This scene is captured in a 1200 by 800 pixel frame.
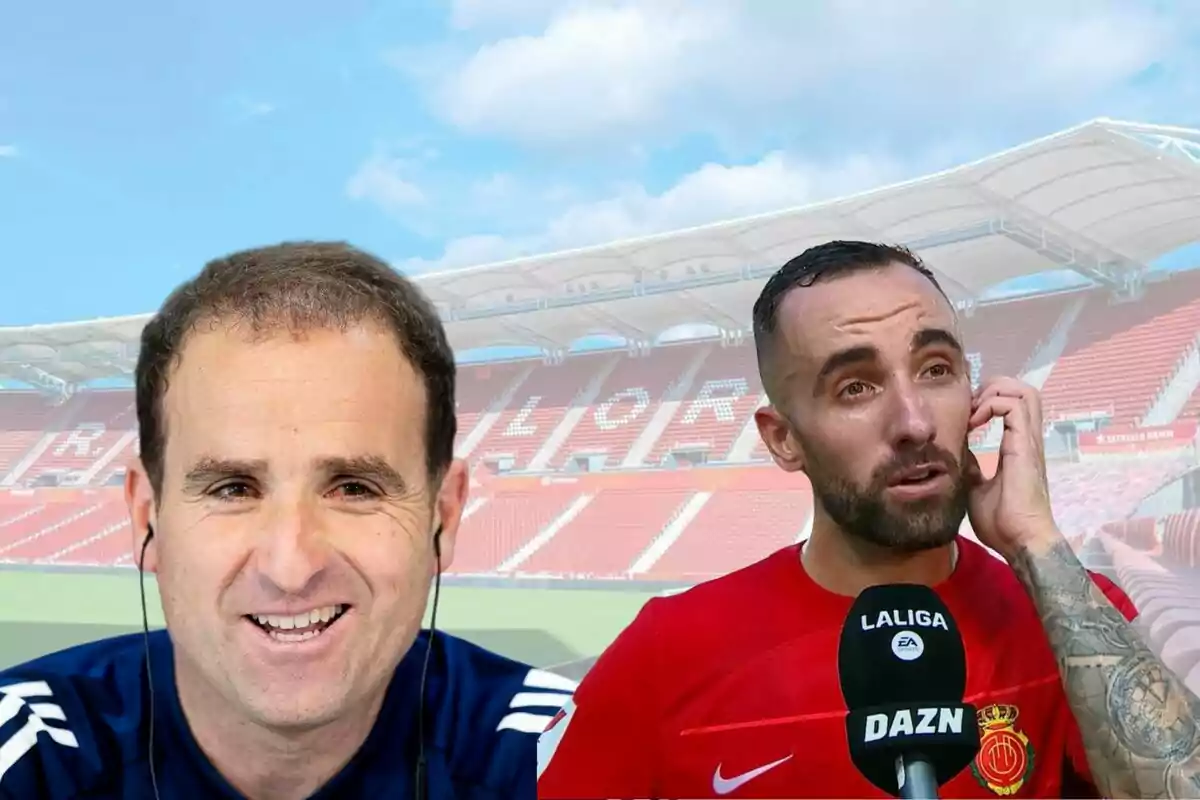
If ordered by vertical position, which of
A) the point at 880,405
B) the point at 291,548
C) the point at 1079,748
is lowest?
the point at 1079,748

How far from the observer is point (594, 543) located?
8367 mm

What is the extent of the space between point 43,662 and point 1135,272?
7226 mm

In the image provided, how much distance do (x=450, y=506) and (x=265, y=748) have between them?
1.17 feet

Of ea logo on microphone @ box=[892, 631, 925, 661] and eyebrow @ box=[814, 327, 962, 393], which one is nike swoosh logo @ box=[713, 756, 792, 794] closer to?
ea logo on microphone @ box=[892, 631, 925, 661]

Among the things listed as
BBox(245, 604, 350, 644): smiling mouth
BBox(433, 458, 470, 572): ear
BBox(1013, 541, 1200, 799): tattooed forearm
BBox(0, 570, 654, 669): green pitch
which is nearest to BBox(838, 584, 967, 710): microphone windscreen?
BBox(1013, 541, 1200, 799): tattooed forearm

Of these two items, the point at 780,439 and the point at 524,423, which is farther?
the point at 524,423

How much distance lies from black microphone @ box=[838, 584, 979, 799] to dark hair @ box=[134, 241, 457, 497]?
1.89 ft

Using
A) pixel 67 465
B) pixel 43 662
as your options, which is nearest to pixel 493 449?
pixel 67 465

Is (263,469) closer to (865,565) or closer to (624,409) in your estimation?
(865,565)

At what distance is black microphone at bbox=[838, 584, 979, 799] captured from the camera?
93 cm

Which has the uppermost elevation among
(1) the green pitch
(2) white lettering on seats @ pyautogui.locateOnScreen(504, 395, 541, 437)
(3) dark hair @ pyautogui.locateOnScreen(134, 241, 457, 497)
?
(2) white lettering on seats @ pyautogui.locateOnScreen(504, 395, 541, 437)

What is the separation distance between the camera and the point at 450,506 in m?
1.05

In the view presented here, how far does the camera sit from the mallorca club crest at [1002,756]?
3.48ft

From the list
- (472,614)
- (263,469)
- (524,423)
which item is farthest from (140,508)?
(472,614)
